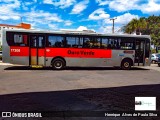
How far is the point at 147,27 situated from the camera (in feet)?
250

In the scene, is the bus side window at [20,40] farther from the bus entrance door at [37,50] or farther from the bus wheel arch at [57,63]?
the bus wheel arch at [57,63]

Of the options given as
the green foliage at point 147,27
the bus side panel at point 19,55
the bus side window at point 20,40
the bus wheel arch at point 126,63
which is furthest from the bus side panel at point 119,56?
the green foliage at point 147,27

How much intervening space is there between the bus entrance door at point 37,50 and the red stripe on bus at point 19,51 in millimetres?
369

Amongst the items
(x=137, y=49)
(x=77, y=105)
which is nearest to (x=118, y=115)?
(x=77, y=105)

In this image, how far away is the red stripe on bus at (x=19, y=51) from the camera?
19.2 meters

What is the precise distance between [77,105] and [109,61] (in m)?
13.9

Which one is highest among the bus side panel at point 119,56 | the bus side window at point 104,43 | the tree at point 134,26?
the tree at point 134,26

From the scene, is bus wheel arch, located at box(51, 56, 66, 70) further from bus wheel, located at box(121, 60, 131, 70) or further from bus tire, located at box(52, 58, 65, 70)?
bus wheel, located at box(121, 60, 131, 70)

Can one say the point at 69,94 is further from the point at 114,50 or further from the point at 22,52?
the point at 114,50

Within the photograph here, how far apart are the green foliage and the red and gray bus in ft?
133

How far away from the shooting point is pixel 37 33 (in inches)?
781

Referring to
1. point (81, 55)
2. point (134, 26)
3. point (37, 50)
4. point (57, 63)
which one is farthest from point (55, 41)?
point (134, 26)

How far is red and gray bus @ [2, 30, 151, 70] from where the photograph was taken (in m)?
19.4

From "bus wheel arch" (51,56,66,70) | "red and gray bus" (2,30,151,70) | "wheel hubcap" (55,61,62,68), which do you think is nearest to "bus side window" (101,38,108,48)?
"red and gray bus" (2,30,151,70)
